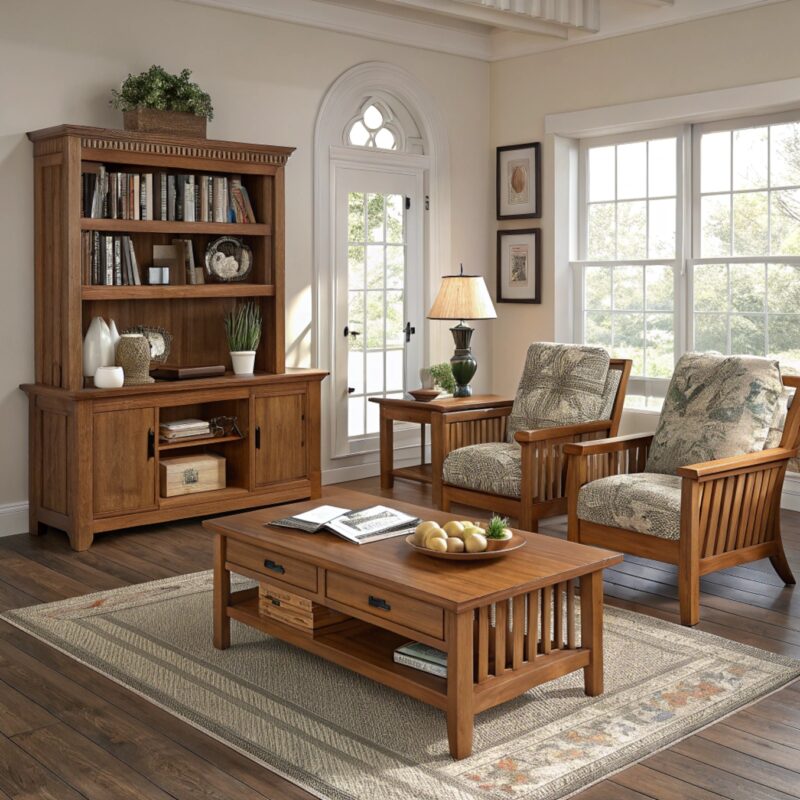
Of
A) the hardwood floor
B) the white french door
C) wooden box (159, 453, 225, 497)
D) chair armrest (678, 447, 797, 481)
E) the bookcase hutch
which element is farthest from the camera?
the white french door

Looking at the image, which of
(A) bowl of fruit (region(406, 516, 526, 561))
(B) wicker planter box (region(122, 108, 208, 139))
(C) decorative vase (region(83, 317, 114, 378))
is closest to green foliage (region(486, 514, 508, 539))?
(A) bowl of fruit (region(406, 516, 526, 561))

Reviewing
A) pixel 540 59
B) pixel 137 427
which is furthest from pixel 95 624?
pixel 540 59

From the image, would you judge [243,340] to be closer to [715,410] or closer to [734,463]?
[715,410]

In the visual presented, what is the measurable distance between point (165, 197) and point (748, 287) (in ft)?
10.8

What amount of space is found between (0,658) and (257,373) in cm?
260

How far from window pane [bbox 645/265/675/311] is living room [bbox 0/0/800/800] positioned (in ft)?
0.20

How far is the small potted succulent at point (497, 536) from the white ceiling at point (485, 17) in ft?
11.8

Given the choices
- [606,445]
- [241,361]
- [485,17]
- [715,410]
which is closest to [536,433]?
[606,445]

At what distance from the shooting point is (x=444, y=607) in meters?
2.75

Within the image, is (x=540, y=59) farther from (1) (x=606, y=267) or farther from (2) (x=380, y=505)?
(2) (x=380, y=505)

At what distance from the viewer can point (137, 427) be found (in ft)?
16.9

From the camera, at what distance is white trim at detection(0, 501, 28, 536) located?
17.2ft

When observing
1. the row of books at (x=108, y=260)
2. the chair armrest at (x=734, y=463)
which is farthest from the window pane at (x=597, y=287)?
the row of books at (x=108, y=260)

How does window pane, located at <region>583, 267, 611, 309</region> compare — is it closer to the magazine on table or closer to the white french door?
the white french door
